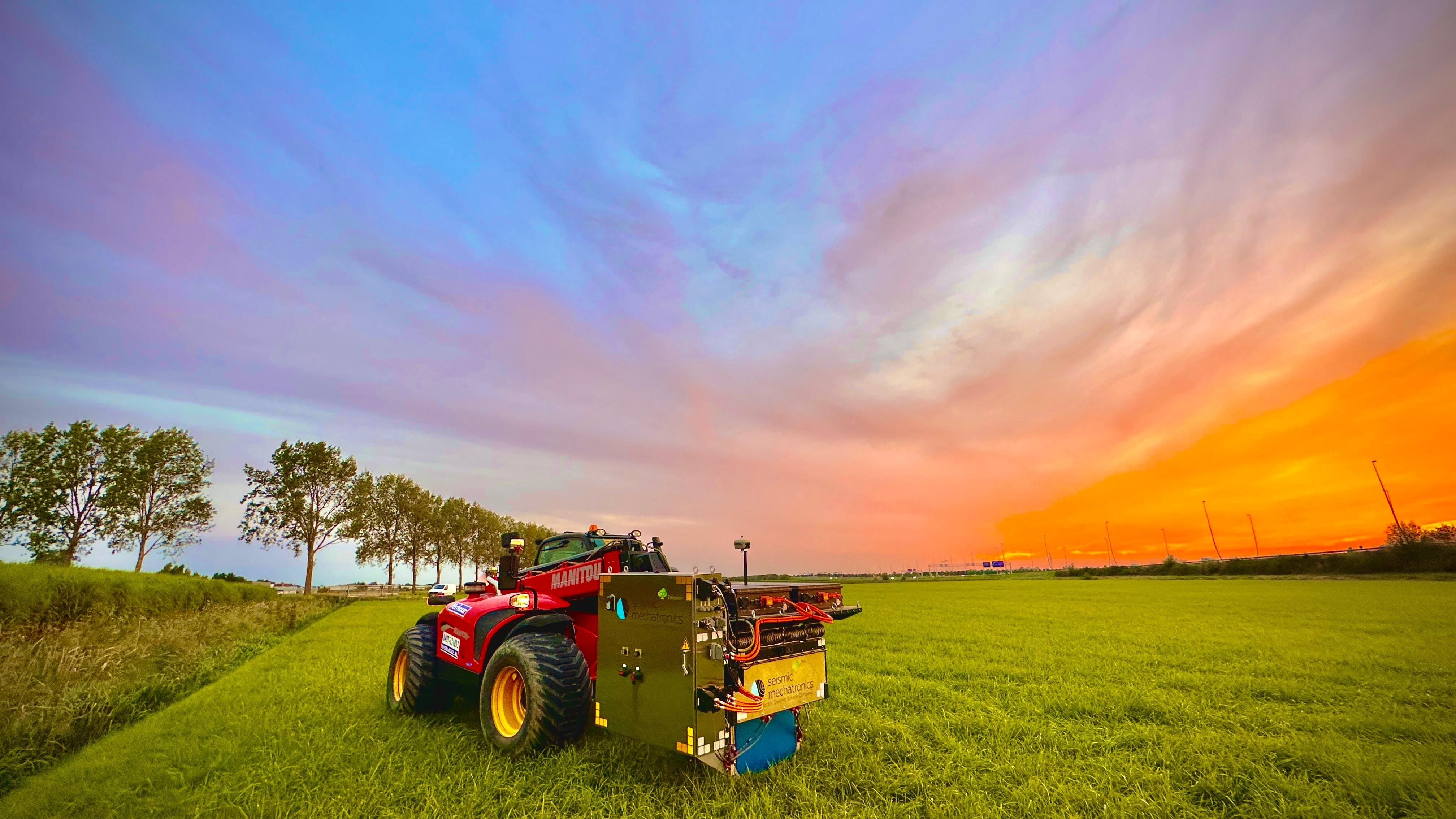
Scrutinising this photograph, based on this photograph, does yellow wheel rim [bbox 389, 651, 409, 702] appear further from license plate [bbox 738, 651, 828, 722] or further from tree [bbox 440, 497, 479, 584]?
tree [bbox 440, 497, 479, 584]

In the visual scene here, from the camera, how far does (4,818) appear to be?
5188mm

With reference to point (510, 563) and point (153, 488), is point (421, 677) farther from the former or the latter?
point (153, 488)

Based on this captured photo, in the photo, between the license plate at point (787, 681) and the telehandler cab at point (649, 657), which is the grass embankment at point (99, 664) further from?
the license plate at point (787, 681)

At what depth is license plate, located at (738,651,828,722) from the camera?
17.3ft

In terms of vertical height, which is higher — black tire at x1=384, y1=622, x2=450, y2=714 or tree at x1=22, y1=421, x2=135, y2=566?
tree at x1=22, y1=421, x2=135, y2=566

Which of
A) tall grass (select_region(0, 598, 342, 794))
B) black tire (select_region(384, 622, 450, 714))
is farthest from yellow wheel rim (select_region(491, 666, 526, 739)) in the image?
tall grass (select_region(0, 598, 342, 794))

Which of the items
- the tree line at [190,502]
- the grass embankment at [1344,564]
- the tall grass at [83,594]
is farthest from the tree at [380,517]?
the grass embankment at [1344,564]

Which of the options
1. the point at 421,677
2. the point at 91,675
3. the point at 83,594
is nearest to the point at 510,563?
the point at 421,677

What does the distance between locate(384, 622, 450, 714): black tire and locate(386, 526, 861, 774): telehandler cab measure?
16.5 inches

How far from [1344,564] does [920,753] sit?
70281mm

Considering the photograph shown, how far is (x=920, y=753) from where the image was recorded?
622 cm

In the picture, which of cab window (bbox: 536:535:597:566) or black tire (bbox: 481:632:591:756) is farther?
cab window (bbox: 536:535:597:566)

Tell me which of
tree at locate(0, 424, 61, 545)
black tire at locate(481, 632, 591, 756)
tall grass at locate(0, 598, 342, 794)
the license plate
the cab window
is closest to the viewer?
the license plate

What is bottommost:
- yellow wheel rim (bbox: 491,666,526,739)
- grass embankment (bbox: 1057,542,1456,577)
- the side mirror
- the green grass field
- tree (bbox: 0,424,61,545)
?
grass embankment (bbox: 1057,542,1456,577)
